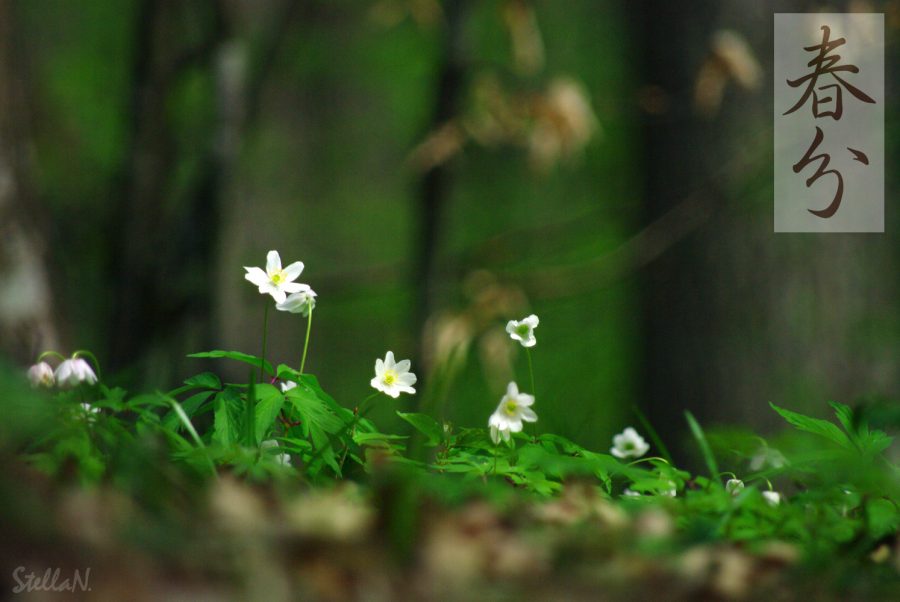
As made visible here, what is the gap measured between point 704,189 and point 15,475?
3344 mm

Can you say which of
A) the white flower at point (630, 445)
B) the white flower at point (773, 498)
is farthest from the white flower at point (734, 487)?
the white flower at point (630, 445)

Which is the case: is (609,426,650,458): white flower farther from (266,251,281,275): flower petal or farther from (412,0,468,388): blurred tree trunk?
(412,0,468,388): blurred tree trunk

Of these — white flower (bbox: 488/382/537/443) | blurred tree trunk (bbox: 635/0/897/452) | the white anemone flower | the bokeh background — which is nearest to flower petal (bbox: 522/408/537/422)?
white flower (bbox: 488/382/537/443)

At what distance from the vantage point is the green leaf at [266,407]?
0.92 metres

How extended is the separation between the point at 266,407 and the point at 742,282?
2.84 m

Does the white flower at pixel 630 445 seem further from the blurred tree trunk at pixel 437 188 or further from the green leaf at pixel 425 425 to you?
the blurred tree trunk at pixel 437 188

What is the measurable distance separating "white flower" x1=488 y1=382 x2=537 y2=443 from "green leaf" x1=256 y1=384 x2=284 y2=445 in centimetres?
24

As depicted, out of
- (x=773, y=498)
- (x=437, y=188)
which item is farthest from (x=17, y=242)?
(x=773, y=498)

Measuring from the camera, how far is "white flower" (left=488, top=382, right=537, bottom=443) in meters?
1.01

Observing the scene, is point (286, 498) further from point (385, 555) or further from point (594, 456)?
point (594, 456)

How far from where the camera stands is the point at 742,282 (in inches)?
136

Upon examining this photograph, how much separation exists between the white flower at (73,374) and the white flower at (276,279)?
21cm

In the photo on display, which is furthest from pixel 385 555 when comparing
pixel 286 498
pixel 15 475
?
pixel 15 475

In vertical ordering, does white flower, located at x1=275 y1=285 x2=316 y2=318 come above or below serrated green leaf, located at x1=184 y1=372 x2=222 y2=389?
above
